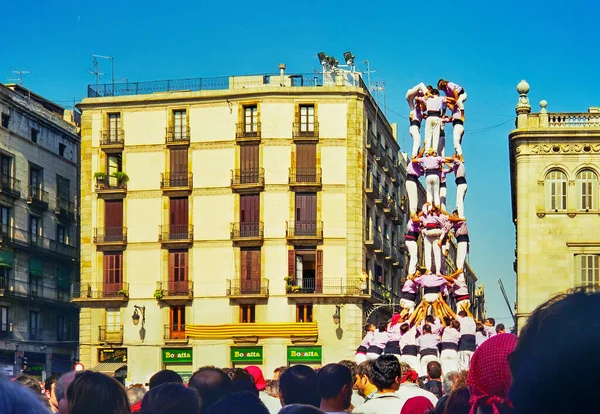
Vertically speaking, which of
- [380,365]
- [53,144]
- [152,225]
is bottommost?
[380,365]

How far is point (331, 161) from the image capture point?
49.9 metres

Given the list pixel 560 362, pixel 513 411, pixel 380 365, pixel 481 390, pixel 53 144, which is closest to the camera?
pixel 560 362

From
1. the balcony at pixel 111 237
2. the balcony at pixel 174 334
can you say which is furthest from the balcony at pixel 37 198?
the balcony at pixel 174 334

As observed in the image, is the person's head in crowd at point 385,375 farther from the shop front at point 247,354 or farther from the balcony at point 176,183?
the balcony at point 176,183

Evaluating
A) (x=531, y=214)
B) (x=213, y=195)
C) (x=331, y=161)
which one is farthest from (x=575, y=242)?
(x=213, y=195)

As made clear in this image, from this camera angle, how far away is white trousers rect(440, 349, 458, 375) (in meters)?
21.8

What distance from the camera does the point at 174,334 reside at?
49.8 metres

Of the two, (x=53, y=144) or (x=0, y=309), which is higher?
(x=53, y=144)

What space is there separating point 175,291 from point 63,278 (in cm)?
987

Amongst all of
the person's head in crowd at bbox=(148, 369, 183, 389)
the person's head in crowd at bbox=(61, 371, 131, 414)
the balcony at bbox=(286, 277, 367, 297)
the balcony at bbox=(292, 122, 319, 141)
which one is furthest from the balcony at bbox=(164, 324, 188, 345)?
the person's head in crowd at bbox=(61, 371, 131, 414)

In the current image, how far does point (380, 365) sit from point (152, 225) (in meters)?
43.2

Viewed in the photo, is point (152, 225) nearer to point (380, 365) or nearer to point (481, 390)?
point (380, 365)

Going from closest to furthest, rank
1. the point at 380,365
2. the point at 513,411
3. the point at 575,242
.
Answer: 1. the point at 513,411
2. the point at 380,365
3. the point at 575,242

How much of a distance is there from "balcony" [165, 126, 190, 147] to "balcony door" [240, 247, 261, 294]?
6108mm
